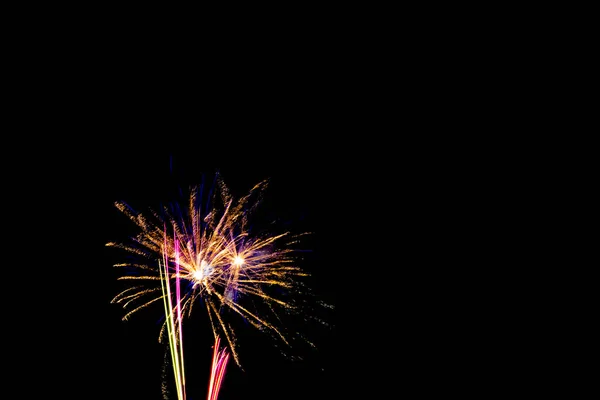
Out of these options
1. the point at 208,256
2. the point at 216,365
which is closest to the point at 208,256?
the point at 208,256

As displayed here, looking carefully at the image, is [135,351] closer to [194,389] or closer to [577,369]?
[194,389]

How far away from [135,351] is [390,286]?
18.8 feet

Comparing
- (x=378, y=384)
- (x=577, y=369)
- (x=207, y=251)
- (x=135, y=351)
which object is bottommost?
(x=577, y=369)

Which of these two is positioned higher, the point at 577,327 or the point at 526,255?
the point at 526,255

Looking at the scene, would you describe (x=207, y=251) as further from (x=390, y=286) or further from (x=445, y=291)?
(x=445, y=291)

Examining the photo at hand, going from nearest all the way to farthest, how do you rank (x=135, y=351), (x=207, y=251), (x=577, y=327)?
(x=207, y=251) < (x=577, y=327) < (x=135, y=351)

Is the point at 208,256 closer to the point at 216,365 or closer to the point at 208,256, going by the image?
the point at 208,256

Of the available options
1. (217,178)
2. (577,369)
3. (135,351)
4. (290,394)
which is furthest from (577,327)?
(135,351)

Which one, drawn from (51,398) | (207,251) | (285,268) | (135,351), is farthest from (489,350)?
(51,398)

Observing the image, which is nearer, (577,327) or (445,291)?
(577,327)

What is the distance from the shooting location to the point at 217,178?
555 centimetres

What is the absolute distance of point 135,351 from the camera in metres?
8.99

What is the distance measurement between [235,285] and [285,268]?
711 mm

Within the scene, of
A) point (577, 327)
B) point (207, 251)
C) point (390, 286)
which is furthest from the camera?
point (390, 286)
